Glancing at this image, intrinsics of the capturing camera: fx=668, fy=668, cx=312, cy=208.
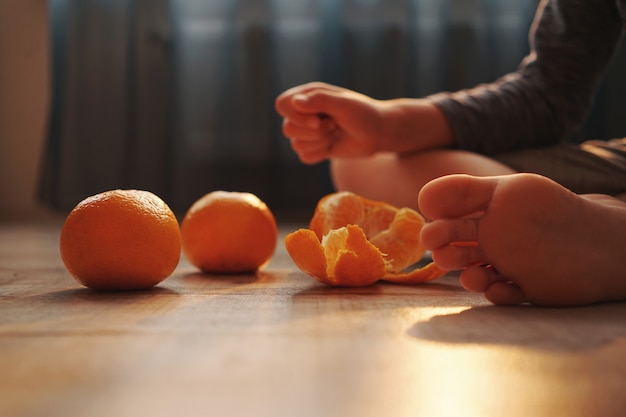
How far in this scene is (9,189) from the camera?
2404mm

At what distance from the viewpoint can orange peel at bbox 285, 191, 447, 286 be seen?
68 cm

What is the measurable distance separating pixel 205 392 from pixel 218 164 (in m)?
1.92

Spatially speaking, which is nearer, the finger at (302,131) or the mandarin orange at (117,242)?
the mandarin orange at (117,242)

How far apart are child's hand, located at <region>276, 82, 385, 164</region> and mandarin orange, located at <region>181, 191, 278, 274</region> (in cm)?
18

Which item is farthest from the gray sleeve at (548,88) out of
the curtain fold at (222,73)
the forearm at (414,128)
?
the curtain fold at (222,73)

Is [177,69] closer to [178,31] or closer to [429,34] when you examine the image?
[178,31]

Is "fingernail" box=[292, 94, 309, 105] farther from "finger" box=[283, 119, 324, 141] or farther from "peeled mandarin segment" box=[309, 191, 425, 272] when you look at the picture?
"peeled mandarin segment" box=[309, 191, 425, 272]

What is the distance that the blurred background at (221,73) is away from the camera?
2.24 metres

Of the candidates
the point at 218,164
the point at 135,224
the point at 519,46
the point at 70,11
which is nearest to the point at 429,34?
the point at 519,46

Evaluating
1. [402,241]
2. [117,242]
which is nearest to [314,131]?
[402,241]

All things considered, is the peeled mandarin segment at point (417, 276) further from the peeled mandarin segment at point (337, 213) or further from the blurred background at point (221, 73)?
the blurred background at point (221, 73)

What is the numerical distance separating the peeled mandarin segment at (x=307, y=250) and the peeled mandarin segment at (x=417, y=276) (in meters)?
0.10

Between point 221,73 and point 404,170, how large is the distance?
1360 mm

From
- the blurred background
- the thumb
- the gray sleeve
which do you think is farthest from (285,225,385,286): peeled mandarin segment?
the blurred background
